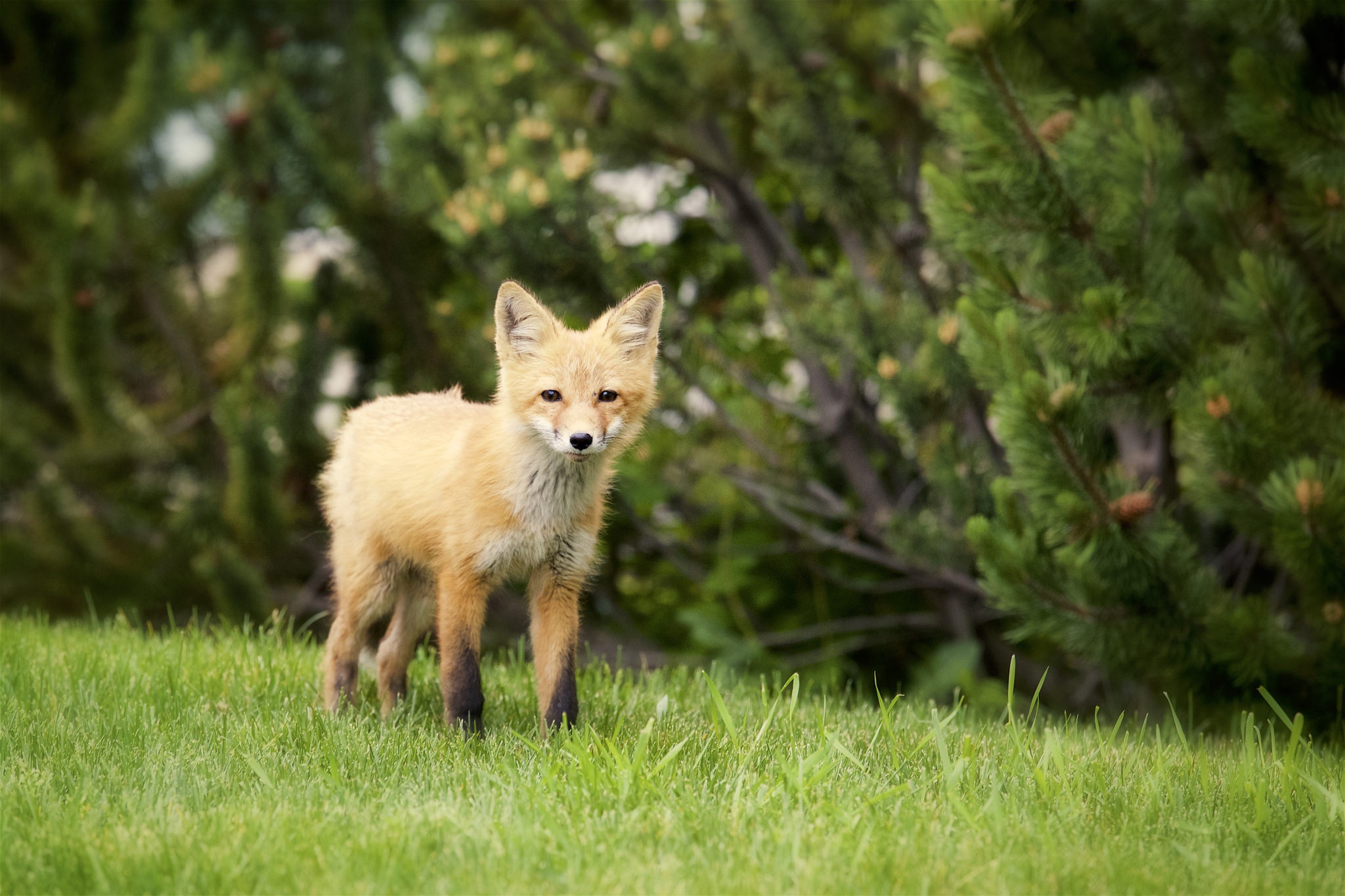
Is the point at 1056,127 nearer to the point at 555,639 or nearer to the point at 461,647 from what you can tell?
the point at 555,639

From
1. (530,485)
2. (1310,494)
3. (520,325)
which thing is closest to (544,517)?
(530,485)

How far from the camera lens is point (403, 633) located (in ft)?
14.0

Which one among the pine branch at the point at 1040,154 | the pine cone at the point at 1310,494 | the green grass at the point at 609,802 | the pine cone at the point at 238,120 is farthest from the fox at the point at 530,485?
the pine cone at the point at 238,120

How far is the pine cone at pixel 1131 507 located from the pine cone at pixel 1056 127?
53.8 inches

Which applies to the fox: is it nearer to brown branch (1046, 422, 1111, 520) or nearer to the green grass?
the green grass

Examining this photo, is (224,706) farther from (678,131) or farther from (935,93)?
(935,93)

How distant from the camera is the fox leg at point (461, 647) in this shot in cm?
367

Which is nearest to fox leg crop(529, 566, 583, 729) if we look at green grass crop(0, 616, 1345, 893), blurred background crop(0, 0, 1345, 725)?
green grass crop(0, 616, 1345, 893)

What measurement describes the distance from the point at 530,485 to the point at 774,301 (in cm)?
320

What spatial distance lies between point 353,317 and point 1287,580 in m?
5.85

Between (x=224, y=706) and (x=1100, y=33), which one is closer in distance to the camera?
(x=224, y=706)

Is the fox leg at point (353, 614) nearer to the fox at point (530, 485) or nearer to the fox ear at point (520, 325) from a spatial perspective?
the fox at point (530, 485)

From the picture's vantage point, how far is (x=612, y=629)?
7.96 meters

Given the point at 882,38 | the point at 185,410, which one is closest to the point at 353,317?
the point at 185,410
